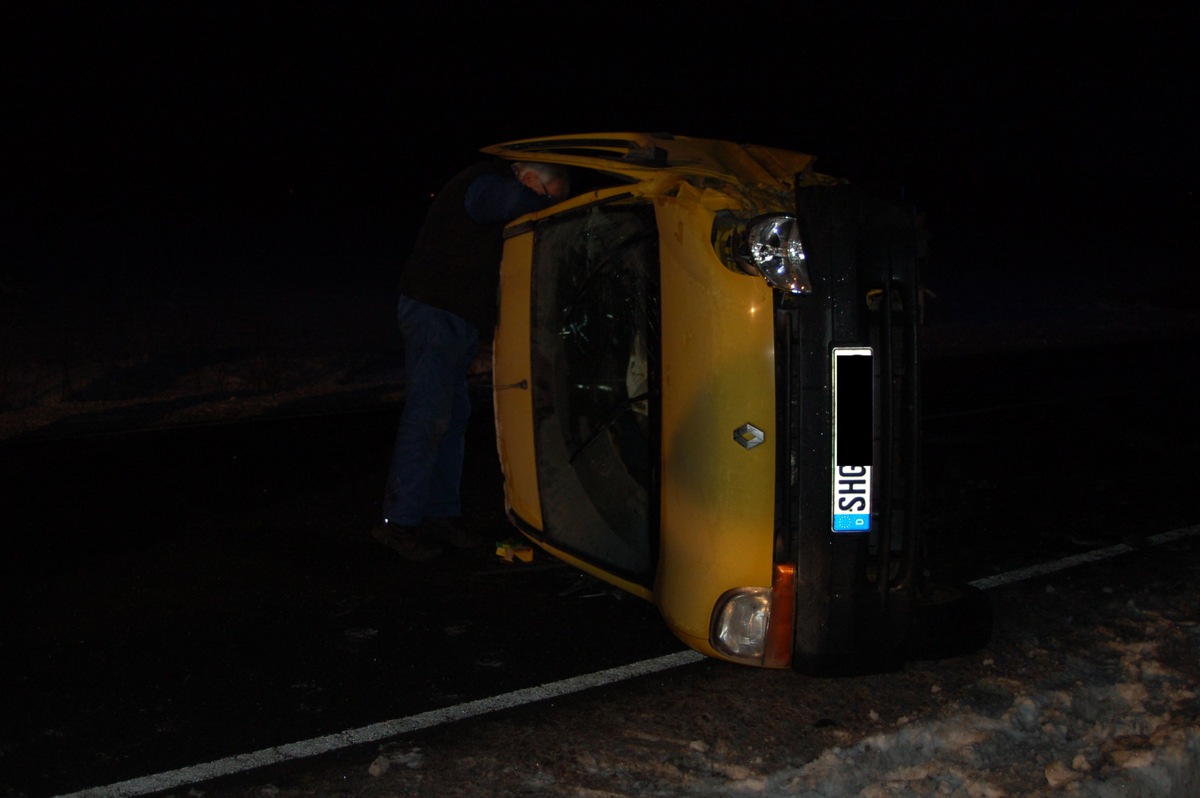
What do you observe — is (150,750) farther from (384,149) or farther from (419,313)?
(384,149)

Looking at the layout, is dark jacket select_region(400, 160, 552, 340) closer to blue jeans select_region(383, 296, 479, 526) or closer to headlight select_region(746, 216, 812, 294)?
blue jeans select_region(383, 296, 479, 526)

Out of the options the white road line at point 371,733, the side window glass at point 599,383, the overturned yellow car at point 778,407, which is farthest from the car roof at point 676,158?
the white road line at point 371,733

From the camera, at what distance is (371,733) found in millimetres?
3398

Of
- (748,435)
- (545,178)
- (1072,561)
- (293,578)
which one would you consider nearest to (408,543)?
(293,578)

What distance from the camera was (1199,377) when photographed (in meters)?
11.0

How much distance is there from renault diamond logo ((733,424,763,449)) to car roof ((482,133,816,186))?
74 centimetres

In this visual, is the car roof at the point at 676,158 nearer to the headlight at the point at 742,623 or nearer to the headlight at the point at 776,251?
the headlight at the point at 776,251

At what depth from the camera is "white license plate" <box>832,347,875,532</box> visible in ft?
10.8

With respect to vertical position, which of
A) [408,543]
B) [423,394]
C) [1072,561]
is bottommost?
[1072,561]

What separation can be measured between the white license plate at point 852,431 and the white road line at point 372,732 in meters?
0.97

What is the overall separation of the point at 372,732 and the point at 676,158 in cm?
198

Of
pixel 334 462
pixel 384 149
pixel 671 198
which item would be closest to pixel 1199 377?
pixel 334 462

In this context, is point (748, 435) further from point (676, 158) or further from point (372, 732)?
point (372, 732)

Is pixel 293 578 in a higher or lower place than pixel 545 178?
lower
